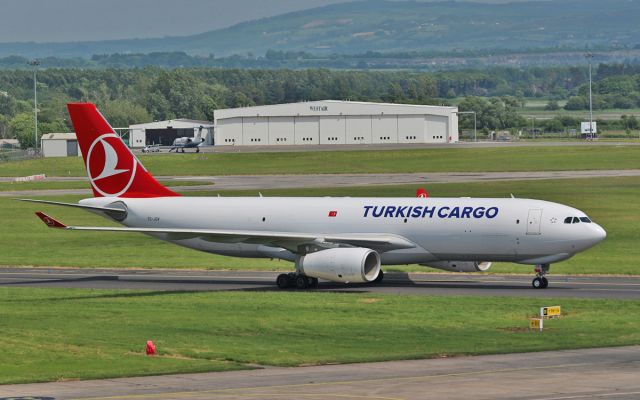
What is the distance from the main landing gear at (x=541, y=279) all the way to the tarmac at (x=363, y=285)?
0.40 metres

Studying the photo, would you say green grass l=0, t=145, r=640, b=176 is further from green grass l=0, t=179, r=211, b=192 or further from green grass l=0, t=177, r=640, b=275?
green grass l=0, t=177, r=640, b=275

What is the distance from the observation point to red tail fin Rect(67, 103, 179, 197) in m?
66.2

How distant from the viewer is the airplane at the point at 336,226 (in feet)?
189

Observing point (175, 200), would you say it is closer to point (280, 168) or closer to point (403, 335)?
point (403, 335)

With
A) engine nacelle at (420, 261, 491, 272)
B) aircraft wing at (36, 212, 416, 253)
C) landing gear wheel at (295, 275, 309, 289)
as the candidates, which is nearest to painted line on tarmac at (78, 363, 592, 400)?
engine nacelle at (420, 261, 491, 272)

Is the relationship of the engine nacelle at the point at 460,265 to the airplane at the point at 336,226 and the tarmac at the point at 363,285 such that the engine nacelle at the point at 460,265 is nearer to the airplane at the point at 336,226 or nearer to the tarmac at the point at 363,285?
the airplane at the point at 336,226

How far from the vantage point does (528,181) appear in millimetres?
125062

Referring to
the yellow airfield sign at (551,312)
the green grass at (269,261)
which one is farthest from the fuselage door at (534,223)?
the yellow airfield sign at (551,312)

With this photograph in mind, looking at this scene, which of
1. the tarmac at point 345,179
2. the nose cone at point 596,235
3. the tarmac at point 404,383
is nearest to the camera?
the tarmac at point 404,383

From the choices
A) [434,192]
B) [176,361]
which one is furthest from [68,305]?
[434,192]

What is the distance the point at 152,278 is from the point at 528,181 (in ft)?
219

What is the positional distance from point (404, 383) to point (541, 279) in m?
24.8

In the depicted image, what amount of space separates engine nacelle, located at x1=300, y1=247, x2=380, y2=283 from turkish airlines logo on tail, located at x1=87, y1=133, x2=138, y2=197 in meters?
12.3

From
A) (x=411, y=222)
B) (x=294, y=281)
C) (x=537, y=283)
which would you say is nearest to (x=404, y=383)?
(x=537, y=283)
